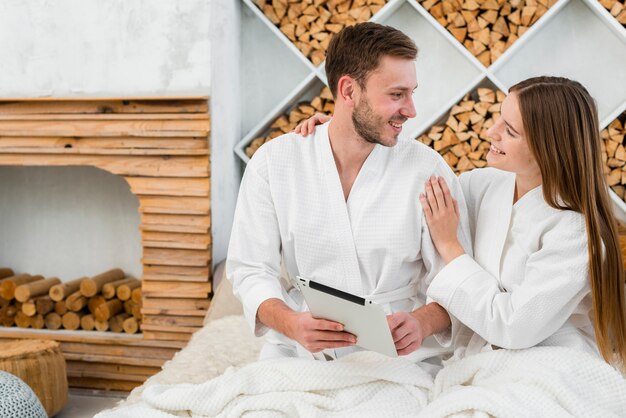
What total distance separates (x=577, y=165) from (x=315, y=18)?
6.20ft

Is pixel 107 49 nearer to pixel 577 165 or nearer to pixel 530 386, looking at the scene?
pixel 577 165

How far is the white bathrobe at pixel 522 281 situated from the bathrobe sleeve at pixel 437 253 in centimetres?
3

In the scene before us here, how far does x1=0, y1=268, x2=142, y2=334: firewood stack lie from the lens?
135 inches

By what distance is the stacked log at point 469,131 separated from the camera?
10.4 feet

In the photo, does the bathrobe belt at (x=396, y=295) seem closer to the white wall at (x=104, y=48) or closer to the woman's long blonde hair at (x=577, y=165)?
the woman's long blonde hair at (x=577, y=165)

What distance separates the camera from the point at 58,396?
120 inches

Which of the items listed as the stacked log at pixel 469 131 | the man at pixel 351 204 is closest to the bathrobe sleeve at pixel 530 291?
the man at pixel 351 204

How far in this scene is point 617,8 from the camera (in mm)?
3025

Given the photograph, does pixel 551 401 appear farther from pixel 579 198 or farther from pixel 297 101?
pixel 297 101

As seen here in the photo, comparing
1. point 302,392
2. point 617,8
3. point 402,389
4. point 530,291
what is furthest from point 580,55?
point 302,392

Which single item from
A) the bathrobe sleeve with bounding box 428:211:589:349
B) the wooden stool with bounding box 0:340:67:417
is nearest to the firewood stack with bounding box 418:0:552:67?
the bathrobe sleeve with bounding box 428:211:589:349

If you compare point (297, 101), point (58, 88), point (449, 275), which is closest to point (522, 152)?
point (449, 275)

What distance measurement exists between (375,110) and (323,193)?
9.7 inches

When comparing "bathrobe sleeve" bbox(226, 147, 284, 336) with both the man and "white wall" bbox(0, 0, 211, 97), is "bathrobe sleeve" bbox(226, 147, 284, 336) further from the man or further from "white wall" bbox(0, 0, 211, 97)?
"white wall" bbox(0, 0, 211, 97)
